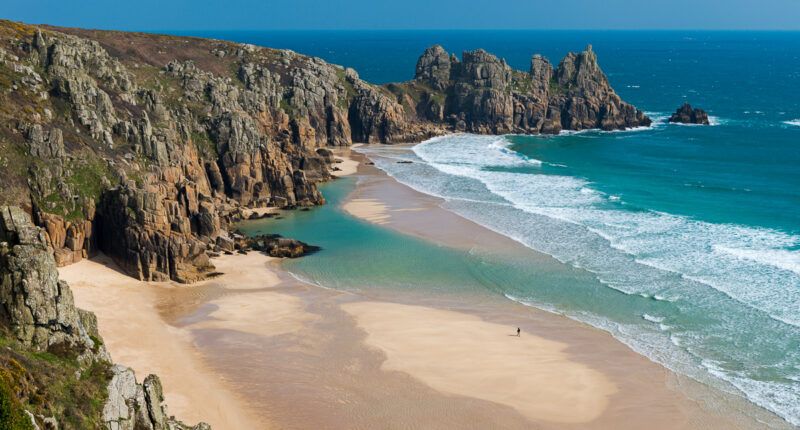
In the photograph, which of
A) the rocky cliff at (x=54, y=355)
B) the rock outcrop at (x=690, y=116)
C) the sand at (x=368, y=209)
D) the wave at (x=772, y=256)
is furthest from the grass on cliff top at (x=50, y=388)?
the rock outcrop at (x=690, y=116)

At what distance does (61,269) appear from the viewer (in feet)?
172

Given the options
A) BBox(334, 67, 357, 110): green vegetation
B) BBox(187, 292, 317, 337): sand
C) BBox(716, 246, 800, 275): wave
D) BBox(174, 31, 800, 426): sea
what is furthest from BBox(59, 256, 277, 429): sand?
BBox(334, 67, 357, 110): green vegetation

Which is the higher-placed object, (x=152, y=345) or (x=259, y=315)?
(x=152, y=345)

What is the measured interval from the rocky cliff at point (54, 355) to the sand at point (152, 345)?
21.0 ft

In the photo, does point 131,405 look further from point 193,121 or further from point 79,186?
point 193,121

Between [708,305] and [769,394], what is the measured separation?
41.3 ft

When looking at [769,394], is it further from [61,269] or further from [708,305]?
[61,269]

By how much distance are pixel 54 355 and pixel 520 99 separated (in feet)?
401

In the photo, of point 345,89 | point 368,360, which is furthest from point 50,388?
point 345,89

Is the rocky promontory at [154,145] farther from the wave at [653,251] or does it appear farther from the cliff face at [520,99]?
the wave at [653,251]

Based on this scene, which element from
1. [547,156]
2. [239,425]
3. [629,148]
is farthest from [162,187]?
[629,148]

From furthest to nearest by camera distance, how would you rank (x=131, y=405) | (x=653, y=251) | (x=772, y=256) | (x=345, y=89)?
(x=345, y=89)
(x=653, y=251)
(x=772, y=256)
(x=131, y=405)

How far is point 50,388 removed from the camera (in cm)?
2550

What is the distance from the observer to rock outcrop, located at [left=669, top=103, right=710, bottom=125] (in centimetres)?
14438
